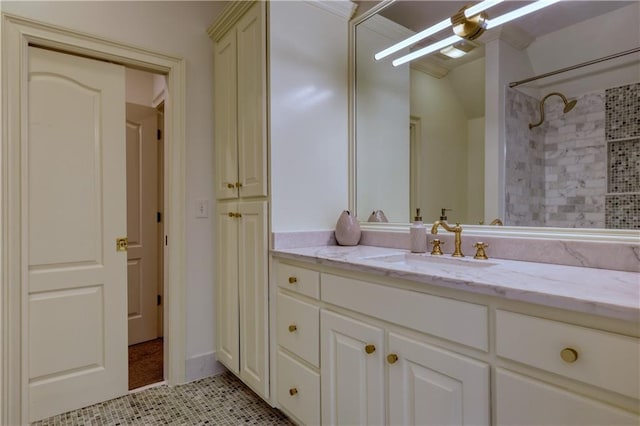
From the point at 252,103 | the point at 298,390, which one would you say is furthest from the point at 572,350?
the point at 252,103

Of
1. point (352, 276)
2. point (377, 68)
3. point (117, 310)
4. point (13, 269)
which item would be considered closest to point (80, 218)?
point (13, 269)

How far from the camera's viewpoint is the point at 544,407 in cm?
81

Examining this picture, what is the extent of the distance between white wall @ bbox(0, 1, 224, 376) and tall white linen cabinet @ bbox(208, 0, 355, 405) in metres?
0.10

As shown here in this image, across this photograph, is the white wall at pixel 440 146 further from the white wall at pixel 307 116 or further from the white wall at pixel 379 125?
the white wall at pixel 307 116

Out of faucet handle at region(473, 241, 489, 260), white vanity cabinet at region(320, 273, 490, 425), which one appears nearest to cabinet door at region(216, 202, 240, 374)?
white vanity cabinet at region(320, 273, 490, 425)

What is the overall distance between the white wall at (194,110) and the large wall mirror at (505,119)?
946mm

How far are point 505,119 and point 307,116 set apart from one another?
3.11 feet

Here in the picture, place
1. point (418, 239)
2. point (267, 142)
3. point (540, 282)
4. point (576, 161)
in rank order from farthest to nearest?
point (267, 142)
point (418, 239)
point (576, 161)
point (540, 282)

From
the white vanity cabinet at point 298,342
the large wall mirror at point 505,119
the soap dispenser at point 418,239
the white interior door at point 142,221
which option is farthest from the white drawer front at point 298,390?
the white interior door at point 142,221

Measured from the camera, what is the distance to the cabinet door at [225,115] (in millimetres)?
2043

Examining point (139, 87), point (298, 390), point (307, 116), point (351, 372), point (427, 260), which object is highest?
point (139, 87)

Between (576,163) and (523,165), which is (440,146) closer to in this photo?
(523,165)

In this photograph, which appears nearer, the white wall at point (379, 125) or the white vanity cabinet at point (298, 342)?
the white vanity cabinet at point (298, 342)

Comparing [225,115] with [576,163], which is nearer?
[576,163]
